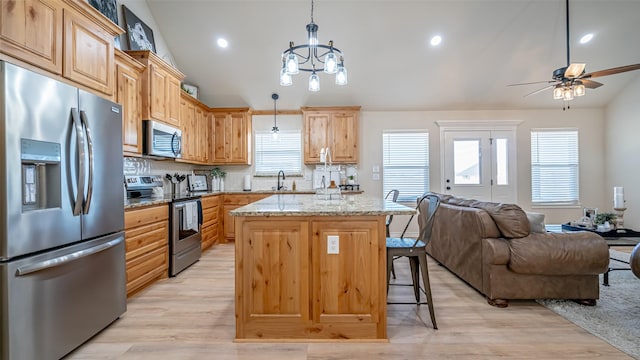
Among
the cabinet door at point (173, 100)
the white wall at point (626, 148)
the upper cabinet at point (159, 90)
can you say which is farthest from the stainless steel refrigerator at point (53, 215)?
the white wall at point (626, 148)

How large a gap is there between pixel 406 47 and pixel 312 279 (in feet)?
14.0

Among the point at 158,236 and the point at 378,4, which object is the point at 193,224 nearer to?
the point at 158,236

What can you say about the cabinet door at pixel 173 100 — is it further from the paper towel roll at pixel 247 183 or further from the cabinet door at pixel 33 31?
the paper towel roll at pixel 247 183

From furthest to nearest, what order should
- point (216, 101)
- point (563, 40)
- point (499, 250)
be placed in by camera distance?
point (216, 101) → point (563, 40) → point (499, 250)

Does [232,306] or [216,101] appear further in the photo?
[216,101]

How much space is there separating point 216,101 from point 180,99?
58.7 inches

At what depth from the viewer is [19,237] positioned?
1.63 meters

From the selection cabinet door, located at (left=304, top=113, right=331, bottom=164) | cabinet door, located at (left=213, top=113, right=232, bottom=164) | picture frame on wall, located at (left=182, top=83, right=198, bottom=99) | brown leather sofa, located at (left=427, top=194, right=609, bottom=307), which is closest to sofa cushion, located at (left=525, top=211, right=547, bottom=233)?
brown leather sofa, located at (left=427, top=194, right=609, bottom=307)

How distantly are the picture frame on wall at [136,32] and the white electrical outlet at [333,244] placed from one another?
3.73 meters

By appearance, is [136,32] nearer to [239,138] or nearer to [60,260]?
[239,138]

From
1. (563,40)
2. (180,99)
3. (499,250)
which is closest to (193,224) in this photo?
(180,99)

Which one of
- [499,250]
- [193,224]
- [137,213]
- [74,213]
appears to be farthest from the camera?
[193,224]

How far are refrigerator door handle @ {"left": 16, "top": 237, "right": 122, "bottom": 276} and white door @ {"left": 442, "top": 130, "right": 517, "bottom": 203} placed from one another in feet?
18.4

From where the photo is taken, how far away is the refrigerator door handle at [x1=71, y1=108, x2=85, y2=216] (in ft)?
6.36
